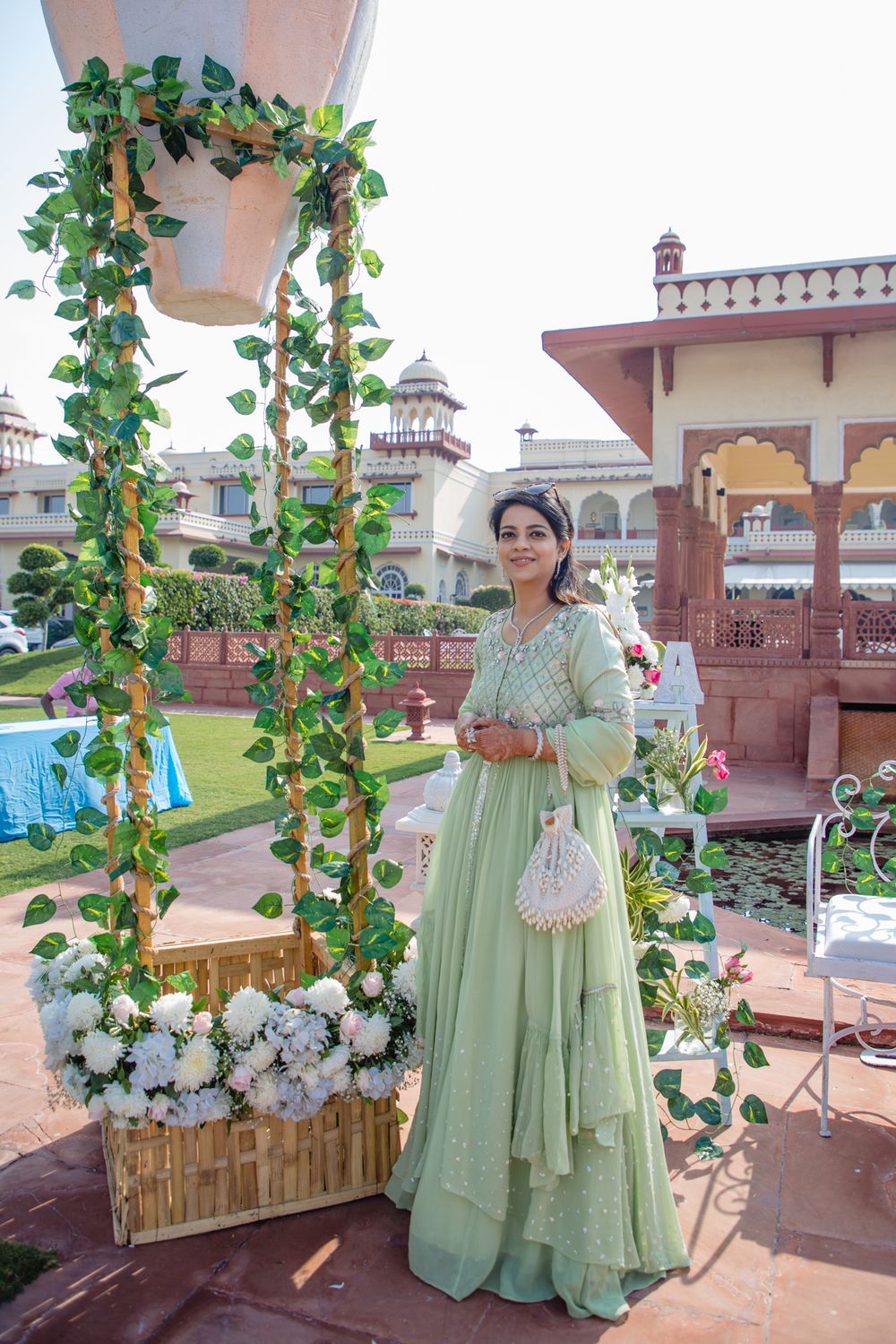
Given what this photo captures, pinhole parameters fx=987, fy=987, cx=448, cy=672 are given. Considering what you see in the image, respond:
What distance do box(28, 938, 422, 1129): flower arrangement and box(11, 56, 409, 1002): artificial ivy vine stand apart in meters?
0.07

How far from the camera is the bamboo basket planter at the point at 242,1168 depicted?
2.10 m

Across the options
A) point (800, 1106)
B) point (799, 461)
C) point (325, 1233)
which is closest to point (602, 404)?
point (799, 461)

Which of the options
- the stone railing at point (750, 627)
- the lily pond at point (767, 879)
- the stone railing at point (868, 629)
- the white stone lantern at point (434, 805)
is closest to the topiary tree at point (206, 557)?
the stone railing at point (750, 627)

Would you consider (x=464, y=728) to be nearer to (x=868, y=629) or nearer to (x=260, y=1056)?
(x=260, y=1056)

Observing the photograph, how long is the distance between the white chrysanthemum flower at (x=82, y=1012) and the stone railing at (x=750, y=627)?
8.96 metres

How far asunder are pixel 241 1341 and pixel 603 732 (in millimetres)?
1330

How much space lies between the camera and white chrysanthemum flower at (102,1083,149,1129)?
201 cm

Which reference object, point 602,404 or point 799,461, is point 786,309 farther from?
point 602,404

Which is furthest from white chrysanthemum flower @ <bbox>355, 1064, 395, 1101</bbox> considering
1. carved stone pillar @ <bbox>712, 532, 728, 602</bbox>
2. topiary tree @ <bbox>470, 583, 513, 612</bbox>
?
topiary tree @ <bbox>470, 583, 513, 612</bbox>

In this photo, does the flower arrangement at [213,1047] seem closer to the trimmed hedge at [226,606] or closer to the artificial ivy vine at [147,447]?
the artificial ivy vine at [147,447]

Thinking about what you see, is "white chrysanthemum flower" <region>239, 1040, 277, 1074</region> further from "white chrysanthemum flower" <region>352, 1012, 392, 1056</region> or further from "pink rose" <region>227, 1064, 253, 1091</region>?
"white chrysanthemum flower" <region>352, 1012, 392, 1056</region>

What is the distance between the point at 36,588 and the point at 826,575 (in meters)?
17.9

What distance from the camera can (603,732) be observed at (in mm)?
2037

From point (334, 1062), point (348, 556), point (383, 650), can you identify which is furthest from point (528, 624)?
point (383, 650)
